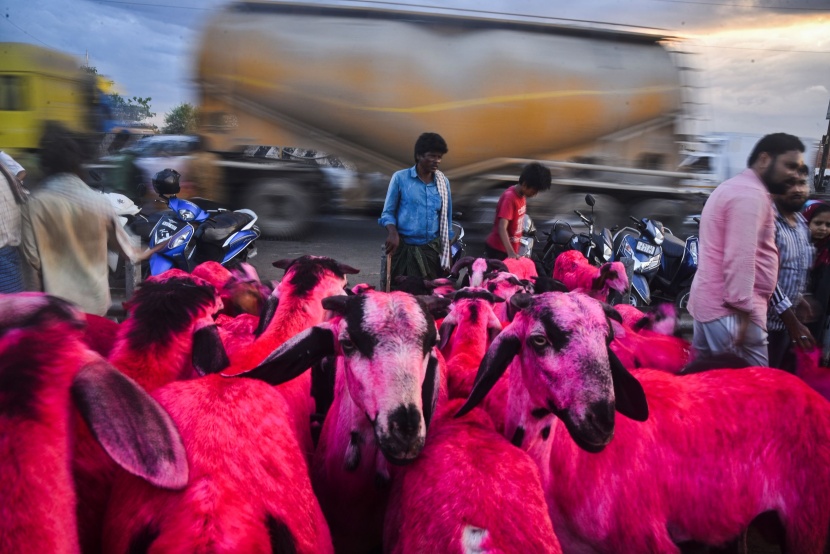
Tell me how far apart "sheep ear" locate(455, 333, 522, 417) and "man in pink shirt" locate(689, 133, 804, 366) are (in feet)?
4.80

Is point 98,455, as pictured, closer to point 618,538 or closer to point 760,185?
point 618,538

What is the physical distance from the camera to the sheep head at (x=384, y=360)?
6.35 ft

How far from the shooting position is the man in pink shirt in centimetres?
293

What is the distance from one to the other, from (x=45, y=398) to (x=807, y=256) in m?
Answer: 4.06

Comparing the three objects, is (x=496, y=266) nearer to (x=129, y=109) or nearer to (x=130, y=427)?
(x=130, y=427)

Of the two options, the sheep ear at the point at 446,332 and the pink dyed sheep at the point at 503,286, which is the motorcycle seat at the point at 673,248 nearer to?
the pink dyed sheep at the point at 503,286

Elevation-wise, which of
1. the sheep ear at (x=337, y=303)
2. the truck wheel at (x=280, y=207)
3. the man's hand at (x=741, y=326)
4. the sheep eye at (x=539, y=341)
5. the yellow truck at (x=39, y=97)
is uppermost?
the yellow truck at (x=39, y=97)

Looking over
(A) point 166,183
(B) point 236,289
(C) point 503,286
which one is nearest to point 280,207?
(A) point 166,183

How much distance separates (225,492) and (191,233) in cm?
451

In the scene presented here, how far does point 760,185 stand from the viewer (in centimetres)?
300

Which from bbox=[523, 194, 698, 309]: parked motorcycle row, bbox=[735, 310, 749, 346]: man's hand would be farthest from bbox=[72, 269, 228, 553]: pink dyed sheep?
bbox=[523, 194, 698, 309]: parked motorcycle row

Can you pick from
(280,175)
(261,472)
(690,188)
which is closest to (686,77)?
(690,188)

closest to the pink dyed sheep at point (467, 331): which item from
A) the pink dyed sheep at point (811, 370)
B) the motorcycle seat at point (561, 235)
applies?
the pink dyed sheep at point (811, 370)

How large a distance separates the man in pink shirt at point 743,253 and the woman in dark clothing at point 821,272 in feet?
5.61
